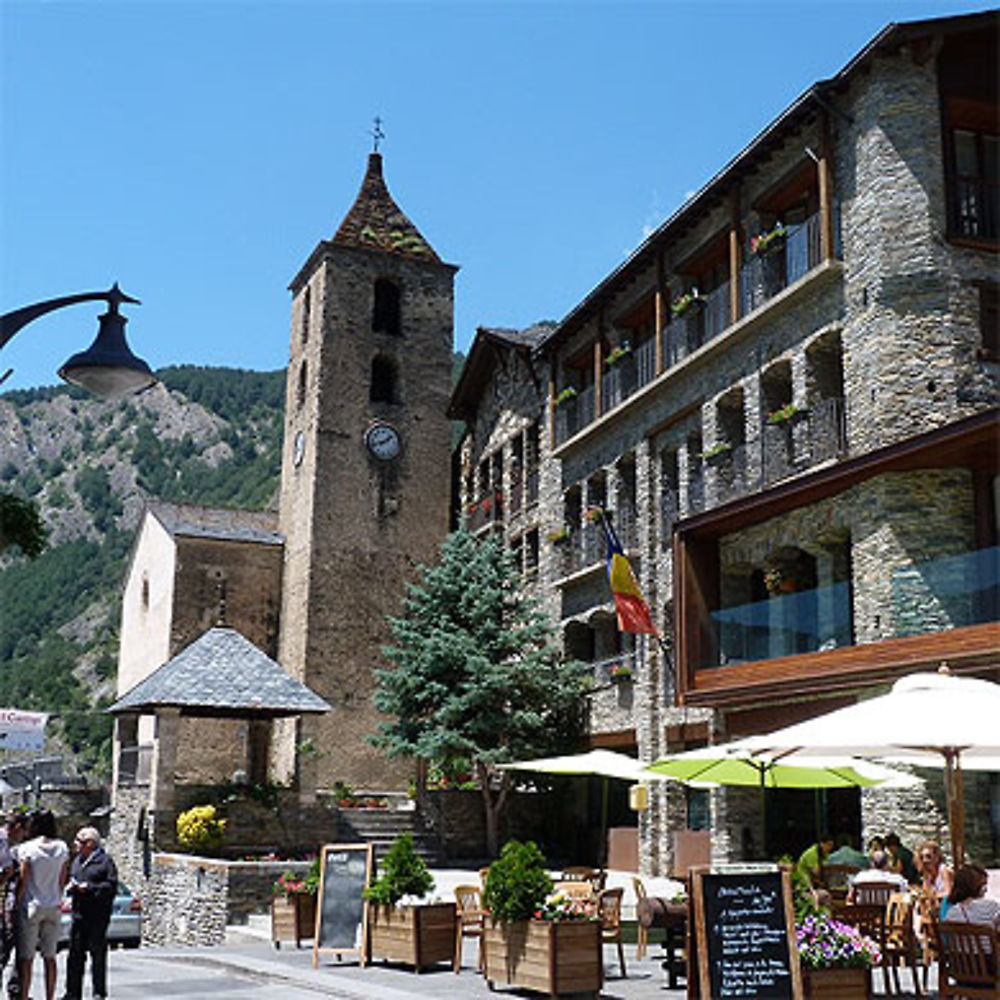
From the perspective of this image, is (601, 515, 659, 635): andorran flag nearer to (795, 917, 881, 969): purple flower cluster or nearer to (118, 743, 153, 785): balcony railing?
(118, 743, 153, 785): balcony railing

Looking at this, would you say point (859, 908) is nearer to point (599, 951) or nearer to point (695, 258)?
point (599, 951)

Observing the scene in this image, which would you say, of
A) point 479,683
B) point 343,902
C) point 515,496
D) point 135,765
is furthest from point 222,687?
point 515,496

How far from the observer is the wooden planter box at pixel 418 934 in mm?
14266

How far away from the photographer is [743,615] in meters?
22.1

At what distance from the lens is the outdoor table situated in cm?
1284

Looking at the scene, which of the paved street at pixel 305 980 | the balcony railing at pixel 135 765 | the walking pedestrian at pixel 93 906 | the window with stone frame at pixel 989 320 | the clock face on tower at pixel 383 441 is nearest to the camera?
the walking pedestrian at pixel 93 906

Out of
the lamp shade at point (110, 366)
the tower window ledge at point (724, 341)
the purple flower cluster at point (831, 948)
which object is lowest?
the purple flower cluster at point (831, 948)

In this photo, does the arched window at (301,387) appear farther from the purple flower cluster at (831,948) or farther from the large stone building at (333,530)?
the purple flower cluster at (831,948)

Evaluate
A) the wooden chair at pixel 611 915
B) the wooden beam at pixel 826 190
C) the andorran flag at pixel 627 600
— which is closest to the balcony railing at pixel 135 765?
the andorran flag at pixel 627 600

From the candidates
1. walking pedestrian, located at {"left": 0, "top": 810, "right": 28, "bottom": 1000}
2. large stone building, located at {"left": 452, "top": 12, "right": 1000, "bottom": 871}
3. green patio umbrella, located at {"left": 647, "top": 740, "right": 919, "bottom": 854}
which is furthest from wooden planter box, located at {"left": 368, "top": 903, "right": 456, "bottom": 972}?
large stone building, located at {"left": 452, "top": 12, "right": 1000, "bottom": 871}

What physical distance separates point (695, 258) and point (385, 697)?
489 inches

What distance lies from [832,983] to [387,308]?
109ft

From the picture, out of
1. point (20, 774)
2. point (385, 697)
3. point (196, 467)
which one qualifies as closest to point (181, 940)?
point (385, 697)

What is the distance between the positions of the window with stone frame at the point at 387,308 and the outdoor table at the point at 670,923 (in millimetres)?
29206
